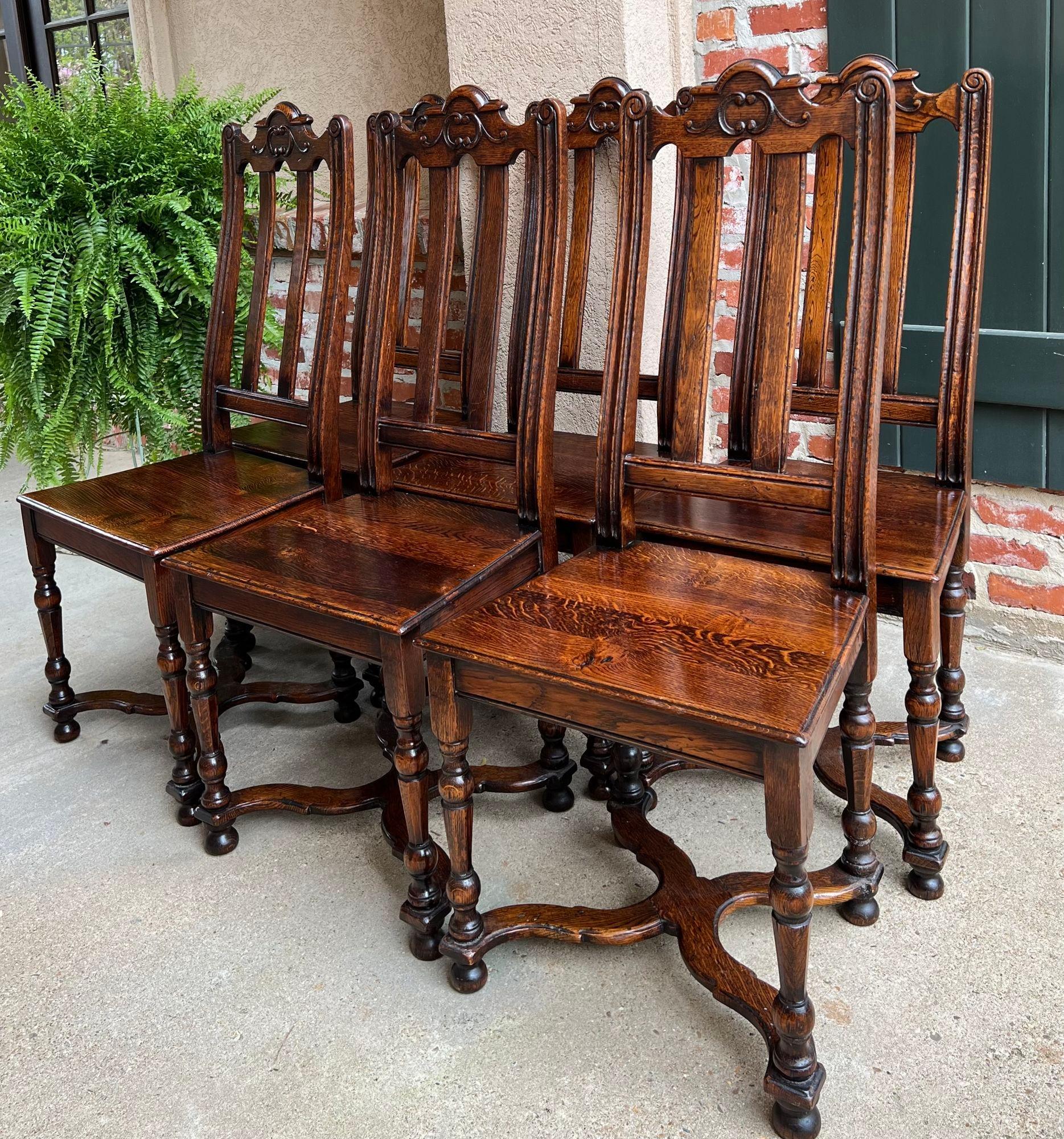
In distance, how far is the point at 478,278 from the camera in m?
2.06

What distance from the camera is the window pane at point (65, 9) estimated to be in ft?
13.9

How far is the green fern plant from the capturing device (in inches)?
93.0

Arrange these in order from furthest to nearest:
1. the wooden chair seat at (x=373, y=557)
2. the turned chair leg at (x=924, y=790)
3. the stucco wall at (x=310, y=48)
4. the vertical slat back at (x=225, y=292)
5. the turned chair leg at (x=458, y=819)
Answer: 1. the stucco wall at (x=310, y=48)
2. the vertical slat back at (x=225, y=292)
3. the turned chair leg at (x=924, y=790)
4. the wooden chair seat at (x=373, y=557)
5. the turned chair leg at (x=458, y=819)

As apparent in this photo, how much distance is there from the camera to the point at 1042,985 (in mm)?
1551

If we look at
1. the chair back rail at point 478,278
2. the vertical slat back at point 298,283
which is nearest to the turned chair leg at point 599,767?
the chair back rail at point 478,278

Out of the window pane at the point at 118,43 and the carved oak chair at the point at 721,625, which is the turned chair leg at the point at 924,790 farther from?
the window pane at the point at 118,43

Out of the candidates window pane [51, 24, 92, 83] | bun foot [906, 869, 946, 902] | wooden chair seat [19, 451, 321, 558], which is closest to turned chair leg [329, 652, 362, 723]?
wooden chair seat [19, 451, 321, 558]

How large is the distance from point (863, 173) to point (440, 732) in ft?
3.10

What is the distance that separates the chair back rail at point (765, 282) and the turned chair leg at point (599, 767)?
49cm

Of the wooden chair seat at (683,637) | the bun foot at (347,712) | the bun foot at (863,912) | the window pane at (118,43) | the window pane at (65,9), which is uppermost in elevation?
the window pane at (65,9)

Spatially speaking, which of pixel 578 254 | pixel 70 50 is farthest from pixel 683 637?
pixel 70 50

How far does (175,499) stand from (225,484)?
4.7 inches

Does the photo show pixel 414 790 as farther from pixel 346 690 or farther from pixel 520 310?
pixel 520 310

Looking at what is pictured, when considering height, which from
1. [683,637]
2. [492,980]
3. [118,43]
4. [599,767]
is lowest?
[492,980]
